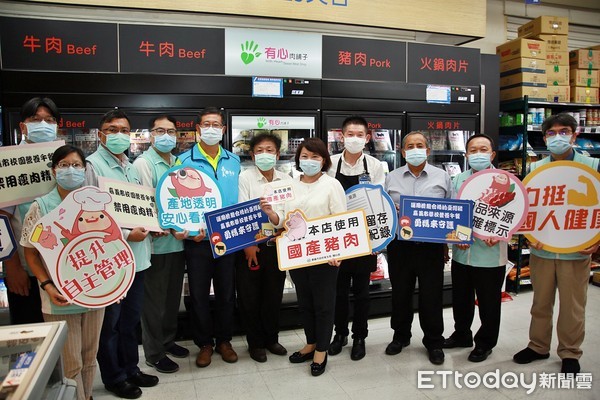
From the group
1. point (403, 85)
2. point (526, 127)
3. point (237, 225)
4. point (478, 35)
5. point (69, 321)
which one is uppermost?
point (478, 35)

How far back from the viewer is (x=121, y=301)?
2793 mm

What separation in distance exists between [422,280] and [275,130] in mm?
1876

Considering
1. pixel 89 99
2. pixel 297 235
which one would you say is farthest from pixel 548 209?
pixel 89 99

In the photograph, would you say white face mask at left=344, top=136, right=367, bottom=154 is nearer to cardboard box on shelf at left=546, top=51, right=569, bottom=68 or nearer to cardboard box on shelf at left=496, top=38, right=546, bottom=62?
cardboard box on shelf at left=496, top=38, right=546, bottom=62

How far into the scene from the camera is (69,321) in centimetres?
234

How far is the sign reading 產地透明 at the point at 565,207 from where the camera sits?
2.96 meters

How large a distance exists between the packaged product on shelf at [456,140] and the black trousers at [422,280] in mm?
1883

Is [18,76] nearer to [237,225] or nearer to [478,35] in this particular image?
[237,225]

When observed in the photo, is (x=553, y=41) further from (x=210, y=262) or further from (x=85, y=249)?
(x=85, y=249)

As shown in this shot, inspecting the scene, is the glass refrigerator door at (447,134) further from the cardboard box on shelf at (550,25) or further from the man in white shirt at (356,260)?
the cardboard box on shelf at (550,25)

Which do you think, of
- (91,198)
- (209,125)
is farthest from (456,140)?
(91,198)

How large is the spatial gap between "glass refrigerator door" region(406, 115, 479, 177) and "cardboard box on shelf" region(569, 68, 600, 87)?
2.05 meters

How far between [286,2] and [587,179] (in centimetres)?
299

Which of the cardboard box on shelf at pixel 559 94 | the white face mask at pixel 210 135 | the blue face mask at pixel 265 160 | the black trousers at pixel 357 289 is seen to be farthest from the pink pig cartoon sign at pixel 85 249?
the cardboard box on shelf at pixel 559 94
